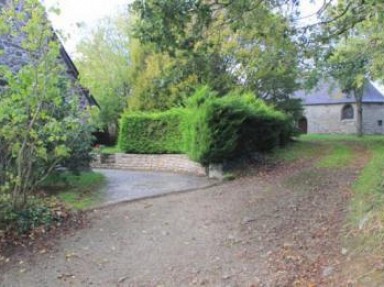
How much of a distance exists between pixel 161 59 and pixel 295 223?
14864 mm

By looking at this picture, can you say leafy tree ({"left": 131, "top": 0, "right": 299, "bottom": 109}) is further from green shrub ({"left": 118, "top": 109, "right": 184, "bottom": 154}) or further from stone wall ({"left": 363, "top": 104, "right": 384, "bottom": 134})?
stone wall ({"left": 363, "top": 104, "right": 384, "bottom": 134})

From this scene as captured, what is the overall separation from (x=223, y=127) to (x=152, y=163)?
4618mm

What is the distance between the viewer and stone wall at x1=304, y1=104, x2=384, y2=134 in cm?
3788

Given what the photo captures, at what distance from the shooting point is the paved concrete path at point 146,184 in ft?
34.3

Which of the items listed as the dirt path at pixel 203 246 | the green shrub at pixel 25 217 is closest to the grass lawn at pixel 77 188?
the dirt path at pixel 203 246

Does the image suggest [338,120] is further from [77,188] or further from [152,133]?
[77,188]

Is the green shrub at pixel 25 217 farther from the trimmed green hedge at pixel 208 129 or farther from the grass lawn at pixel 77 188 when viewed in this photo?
the trimmed green hedge at pixel 208 129

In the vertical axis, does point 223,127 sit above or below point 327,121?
below

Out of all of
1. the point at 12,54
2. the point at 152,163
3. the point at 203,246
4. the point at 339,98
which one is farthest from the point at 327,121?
the point at 203,246

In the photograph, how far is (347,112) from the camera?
126 ft

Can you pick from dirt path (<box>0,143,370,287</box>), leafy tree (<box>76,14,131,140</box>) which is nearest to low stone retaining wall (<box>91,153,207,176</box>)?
dirt path (<box>0,143,370,287</box>)

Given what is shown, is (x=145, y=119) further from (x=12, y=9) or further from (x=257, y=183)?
(x=12, y=9)

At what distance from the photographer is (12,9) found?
23.1 ft

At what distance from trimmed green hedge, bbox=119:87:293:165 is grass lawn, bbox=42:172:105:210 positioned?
10.3 feet
